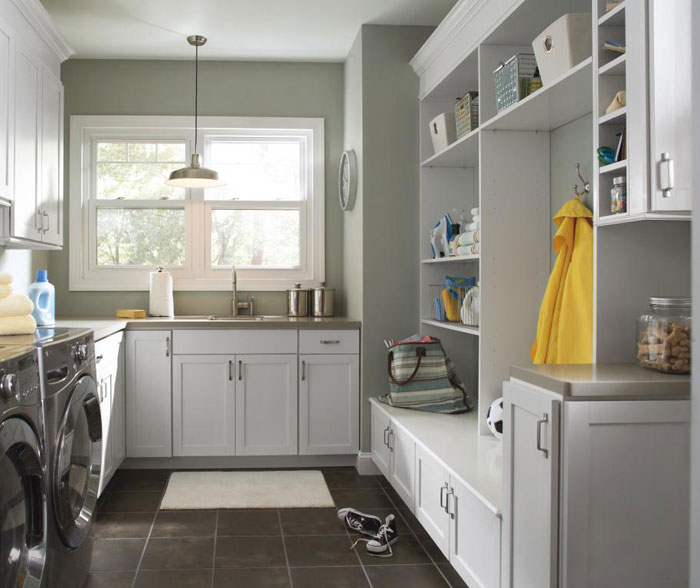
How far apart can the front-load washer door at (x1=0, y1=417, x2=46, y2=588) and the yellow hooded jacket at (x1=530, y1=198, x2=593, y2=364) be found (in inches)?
69.6

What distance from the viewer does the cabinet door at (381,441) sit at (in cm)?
376

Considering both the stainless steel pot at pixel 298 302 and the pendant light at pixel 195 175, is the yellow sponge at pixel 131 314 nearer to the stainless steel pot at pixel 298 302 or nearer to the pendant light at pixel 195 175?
the pendant light at pixel 195 175

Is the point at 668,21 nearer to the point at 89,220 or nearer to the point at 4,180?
the point at 4,180

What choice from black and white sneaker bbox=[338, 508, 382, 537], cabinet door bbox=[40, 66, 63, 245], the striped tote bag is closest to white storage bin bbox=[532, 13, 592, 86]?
the striped tote bag

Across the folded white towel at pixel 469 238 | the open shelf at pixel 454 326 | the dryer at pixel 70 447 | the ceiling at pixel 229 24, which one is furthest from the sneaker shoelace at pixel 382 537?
the ceiling at pixel 229 24

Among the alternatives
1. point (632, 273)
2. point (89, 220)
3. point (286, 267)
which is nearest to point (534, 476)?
point (632, 273)

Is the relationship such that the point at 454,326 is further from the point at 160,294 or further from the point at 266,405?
the point at 160,294

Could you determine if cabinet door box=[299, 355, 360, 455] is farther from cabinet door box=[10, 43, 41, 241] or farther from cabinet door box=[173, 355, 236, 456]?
cabinet door box=[10, 43, 41, 241]

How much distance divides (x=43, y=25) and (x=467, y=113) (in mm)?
2056

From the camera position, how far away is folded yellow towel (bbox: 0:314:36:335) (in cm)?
276

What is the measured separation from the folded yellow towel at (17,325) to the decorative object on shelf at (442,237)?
2034 millimetres

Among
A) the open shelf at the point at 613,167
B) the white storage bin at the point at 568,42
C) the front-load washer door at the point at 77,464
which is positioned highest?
the white storage bin at the point at 568,42

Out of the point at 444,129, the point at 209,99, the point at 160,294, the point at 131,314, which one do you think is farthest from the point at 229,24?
the point at 131,314

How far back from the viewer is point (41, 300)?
370cm
